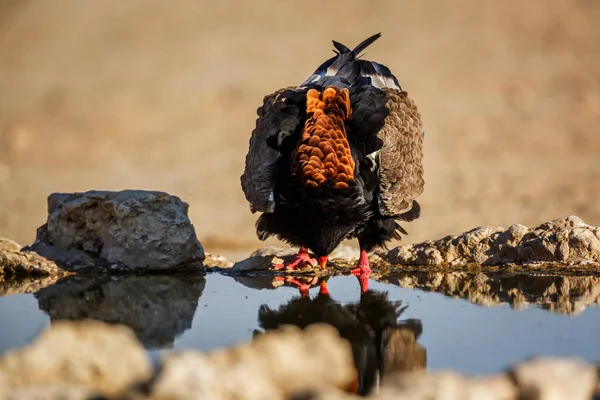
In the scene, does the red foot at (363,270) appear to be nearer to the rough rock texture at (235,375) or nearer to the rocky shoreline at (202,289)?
the rocky shoreline at (202,289)

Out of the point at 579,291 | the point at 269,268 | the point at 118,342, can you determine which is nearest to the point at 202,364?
the point at 118,342

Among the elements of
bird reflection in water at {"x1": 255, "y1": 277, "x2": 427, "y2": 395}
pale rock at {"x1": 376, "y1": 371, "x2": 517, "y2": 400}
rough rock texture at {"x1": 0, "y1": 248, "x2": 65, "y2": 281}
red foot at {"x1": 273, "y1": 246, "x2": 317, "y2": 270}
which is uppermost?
red foot at {"x1": 273, "y1": 246, "x2": 317, "y2": 270}

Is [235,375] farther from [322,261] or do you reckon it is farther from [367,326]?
[322,261]

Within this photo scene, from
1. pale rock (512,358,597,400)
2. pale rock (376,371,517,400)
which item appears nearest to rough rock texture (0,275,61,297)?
pale rock (376,371,517,400)

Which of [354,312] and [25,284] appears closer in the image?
[354,312]

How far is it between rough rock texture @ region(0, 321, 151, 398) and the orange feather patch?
321 cm

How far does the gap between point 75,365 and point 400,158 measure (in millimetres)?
4711

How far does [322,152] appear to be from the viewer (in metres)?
6.33

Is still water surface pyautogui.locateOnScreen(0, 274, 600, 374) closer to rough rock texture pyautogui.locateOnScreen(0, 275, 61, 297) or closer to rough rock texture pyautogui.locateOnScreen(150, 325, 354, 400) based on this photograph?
rough rock texture pyautogui.locateOnScreen(0, 275, 61, 297)

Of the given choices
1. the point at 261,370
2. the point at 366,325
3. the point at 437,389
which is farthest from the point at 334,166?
the point at 437,389

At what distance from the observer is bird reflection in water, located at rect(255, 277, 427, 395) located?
3912 millimetres

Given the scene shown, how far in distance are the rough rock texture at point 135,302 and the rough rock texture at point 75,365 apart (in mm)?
1028

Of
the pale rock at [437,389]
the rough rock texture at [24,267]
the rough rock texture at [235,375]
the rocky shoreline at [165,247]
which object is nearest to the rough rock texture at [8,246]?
the rocky shoreline at [165,247]

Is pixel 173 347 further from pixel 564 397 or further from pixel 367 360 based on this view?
pixel 564 397
